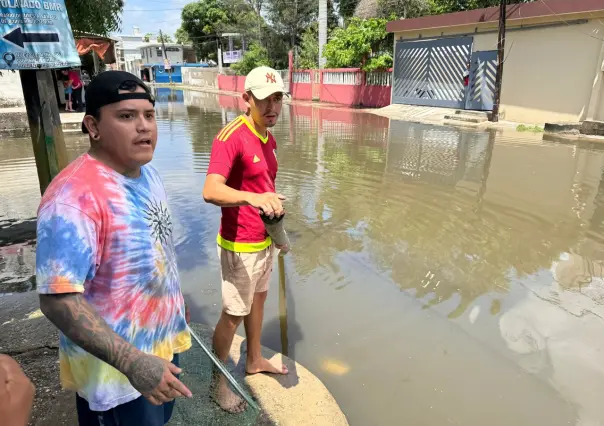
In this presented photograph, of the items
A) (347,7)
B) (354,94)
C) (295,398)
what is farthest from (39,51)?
(347,7)

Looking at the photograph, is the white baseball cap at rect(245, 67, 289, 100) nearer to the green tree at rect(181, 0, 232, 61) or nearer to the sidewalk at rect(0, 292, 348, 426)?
the sidewalk at rect(0, 292, 348, 426)

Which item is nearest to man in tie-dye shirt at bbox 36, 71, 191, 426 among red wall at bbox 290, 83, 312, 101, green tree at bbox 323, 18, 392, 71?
green tree at bbox 323, 18, 392, 71

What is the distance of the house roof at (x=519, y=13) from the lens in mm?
13609

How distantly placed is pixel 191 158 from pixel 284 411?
25.5ft

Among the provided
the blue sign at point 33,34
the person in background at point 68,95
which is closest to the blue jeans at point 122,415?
the blue sign at point 33,34

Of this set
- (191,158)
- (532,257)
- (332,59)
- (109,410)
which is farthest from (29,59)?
(332,59)

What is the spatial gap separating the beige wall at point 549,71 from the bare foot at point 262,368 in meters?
15.2

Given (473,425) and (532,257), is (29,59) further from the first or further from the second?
(532,257)

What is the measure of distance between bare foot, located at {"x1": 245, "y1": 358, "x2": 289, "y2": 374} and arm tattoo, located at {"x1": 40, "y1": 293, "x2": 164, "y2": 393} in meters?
1.48

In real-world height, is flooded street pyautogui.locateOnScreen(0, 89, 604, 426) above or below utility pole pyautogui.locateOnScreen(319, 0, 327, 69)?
below

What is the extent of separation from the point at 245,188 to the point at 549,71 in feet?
53.2

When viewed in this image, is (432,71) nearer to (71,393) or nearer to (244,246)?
(244,246)

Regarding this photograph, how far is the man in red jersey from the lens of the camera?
2.26 meters

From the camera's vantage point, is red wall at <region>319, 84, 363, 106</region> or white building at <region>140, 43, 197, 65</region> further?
white building at <region>140, 43, 197, 65</region>
